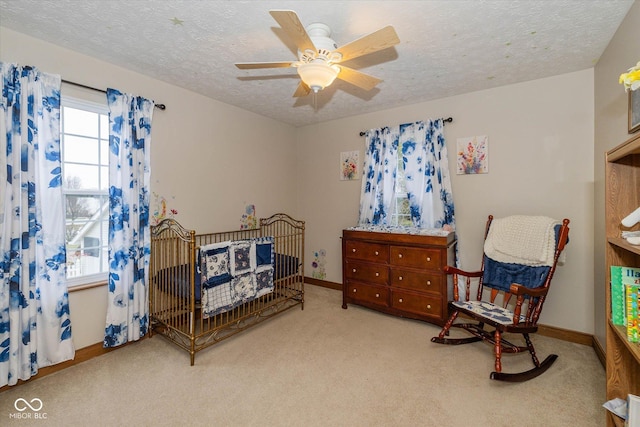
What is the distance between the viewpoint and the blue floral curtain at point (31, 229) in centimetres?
188

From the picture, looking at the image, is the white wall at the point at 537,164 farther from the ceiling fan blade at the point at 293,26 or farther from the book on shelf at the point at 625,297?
the ceiling fan blade at the point at 293,26

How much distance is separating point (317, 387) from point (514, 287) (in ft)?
5.05

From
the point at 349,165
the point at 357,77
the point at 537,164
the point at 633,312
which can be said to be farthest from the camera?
the point at 349,165

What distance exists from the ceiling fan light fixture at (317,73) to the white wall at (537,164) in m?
1.94

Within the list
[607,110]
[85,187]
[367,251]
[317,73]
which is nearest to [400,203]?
[367,251]

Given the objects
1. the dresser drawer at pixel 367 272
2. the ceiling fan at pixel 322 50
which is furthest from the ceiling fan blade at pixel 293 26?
the dresser drawer at pixel 367 272

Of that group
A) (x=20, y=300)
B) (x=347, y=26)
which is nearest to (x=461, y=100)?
(x=347, y=26)

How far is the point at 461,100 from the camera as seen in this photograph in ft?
10.0

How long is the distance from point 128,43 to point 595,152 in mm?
3841

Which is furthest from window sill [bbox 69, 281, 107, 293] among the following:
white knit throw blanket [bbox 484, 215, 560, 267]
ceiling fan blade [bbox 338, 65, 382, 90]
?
white knit throw blanket [bbox 484, 215, 560, 267]

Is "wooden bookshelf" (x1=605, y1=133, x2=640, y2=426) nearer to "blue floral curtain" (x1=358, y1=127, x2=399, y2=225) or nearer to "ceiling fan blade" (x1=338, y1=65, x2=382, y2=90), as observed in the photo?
"ceiling fan blade" (x1=338, y1=65, x2=382, y2=90)

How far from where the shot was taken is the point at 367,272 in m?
3.20

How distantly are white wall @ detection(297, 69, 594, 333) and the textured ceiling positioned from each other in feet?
0.63

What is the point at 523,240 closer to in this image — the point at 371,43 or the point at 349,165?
the point at 371,43
